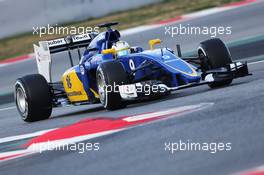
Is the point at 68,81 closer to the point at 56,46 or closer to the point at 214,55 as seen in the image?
the point at 56,46

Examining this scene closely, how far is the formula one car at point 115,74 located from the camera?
10.3 m

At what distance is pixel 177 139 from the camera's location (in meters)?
7.43

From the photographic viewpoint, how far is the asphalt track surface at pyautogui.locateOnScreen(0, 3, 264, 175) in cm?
644

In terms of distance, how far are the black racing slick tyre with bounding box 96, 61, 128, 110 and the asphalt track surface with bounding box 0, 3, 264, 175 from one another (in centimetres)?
16

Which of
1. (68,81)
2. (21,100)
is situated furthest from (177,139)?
(21,100)

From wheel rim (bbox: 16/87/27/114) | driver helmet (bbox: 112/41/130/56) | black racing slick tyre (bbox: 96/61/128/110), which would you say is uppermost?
driver helmet (bbox: 112/41/130/56)

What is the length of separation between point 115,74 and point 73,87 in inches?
65.1

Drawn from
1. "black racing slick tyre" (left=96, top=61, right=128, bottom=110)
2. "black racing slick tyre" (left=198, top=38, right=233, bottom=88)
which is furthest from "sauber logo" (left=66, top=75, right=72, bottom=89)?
"black racing slick tyre" (left=198, top=38, right=233, bottom=88)

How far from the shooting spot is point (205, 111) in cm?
867

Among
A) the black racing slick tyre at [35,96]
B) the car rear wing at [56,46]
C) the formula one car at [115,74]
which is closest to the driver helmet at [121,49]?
the formula one car at [115,74]

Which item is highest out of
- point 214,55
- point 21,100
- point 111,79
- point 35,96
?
point 214,55

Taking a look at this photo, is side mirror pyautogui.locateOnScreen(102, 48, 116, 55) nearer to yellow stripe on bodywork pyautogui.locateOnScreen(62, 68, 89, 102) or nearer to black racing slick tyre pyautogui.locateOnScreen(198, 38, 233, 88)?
yellow stripe on bodywork pyautogui.locateOnScreen(62, 68, 89, 102)

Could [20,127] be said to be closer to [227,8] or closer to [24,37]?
[227,8]

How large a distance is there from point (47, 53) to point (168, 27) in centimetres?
589
